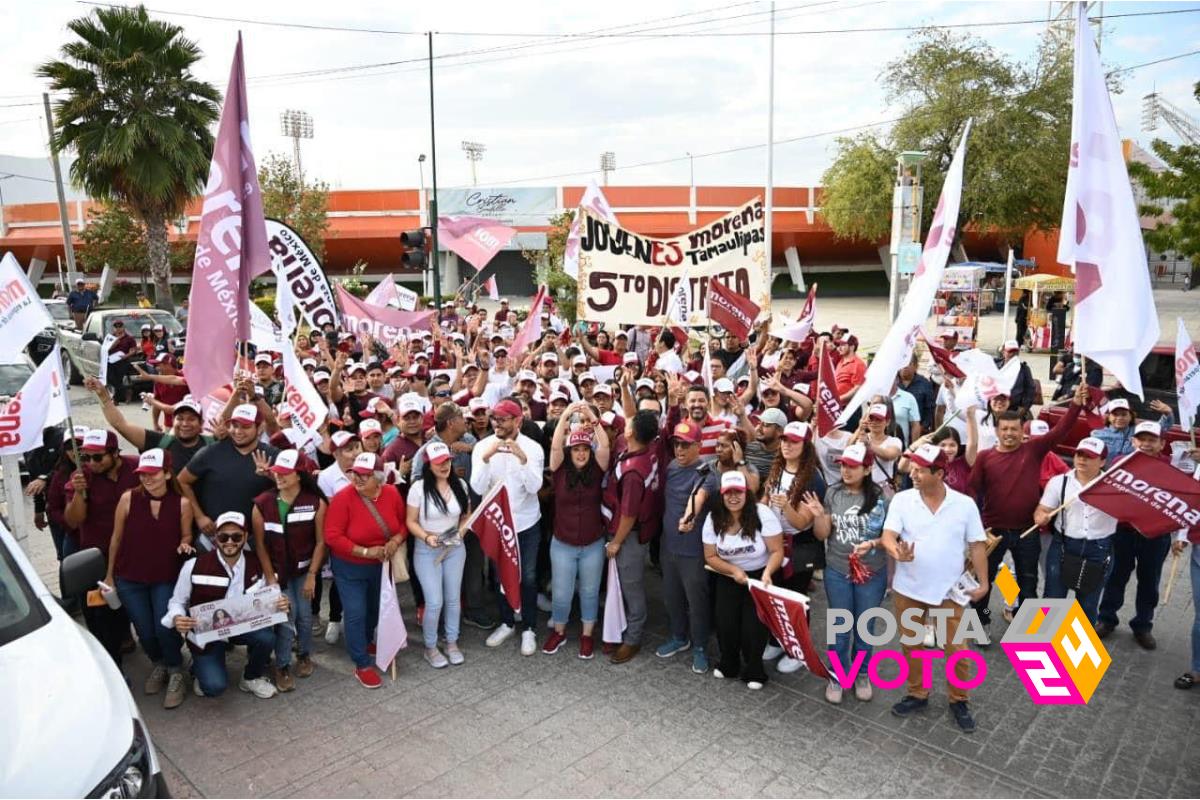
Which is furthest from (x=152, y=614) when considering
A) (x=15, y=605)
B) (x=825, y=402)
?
(x=825, y=402)

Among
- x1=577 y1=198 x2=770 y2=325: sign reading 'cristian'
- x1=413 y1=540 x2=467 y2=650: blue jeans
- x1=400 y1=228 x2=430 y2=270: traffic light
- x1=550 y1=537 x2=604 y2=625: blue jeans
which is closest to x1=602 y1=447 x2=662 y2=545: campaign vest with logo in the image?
x1=550 y1=537 x2=604 y2=625: blue jeans

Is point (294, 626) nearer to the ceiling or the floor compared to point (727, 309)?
nearer to the floor

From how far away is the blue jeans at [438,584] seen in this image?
598 cm

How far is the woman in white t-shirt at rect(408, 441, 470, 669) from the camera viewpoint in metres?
5.87

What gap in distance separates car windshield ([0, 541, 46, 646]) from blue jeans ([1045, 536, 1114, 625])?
635 centimetres

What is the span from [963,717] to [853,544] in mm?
1205

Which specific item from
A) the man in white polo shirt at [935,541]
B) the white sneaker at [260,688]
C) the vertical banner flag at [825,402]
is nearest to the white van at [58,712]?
the white sneaker at [260,688]

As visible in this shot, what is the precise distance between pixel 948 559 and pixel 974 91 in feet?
116

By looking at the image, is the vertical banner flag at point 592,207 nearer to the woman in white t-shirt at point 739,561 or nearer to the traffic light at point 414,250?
the traffic light at point 414,250

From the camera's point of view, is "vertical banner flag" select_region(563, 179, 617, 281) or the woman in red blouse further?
"vertical banner flag" select_region(563, 179, 617, 281)

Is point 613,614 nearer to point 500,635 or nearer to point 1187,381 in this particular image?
point 500,635

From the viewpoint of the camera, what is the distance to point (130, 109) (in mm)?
22594

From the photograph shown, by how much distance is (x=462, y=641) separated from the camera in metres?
6.46

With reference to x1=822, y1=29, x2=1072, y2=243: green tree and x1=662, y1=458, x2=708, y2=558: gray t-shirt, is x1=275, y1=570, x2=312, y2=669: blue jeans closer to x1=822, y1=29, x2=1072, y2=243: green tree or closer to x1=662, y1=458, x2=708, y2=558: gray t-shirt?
x1=662, y1=458, x2=708, y2=558: gray t-shirt
